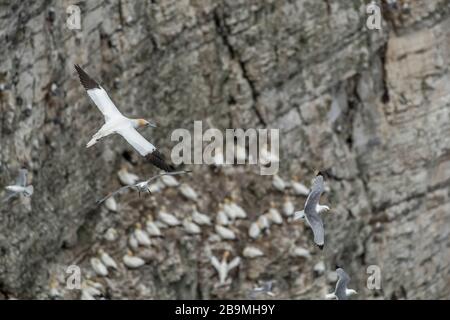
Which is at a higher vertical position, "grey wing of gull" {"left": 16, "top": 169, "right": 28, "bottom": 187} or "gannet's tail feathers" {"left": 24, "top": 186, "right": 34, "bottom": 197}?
"grey wing of gull" {"left": 16, "top": 169, "right": 28, "bottom": 187}

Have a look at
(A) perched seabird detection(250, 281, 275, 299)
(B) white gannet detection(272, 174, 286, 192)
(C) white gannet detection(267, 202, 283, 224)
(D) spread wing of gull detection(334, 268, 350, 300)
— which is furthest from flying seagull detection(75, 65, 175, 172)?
(B) white gannet detection(272, 174, 286, 192)

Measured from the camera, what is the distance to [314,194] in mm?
29000

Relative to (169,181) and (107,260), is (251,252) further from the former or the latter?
(107,260)

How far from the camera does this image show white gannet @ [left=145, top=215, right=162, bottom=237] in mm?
36688

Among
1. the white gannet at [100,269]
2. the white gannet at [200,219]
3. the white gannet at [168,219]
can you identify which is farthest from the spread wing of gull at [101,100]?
the white gannet at [200,219]

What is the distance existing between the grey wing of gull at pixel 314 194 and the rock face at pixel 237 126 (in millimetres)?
6785

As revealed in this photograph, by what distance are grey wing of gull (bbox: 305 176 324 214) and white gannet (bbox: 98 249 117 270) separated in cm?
754

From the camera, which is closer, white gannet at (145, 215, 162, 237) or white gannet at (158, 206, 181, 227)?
white gannet at (145, 215, 162, 237)

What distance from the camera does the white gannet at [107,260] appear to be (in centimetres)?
3622

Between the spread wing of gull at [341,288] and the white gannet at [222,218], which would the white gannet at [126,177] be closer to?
the white gannet at [222,218]

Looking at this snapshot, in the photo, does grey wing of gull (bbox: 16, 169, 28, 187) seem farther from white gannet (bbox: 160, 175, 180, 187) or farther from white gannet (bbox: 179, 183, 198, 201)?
white gannet (bbox: 179, 183, 198, 201)

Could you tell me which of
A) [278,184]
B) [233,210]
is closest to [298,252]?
[278,184]

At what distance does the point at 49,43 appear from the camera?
34125 millimetres

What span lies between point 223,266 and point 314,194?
823 cm
